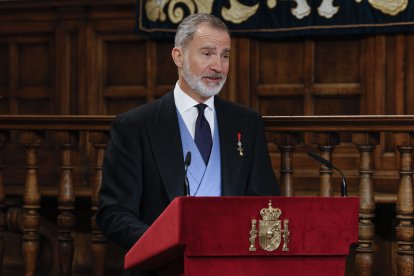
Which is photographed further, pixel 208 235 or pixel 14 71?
pixel 14 71

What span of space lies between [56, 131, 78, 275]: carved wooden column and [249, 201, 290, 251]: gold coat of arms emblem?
8.36 feet

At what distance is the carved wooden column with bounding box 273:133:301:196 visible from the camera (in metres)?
4.90

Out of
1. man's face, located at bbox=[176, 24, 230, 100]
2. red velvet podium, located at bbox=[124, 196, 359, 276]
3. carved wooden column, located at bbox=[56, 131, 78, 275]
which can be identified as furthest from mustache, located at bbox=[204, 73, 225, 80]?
carved wooden column, located at bbox=[56, 131, 78, 275]

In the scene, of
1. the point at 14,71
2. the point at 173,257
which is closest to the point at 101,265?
the point at 173,257

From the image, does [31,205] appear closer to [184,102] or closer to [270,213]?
[184,102]

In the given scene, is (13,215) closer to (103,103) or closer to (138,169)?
(103,103)

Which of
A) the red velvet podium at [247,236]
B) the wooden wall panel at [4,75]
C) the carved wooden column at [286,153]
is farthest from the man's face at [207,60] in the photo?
the wooden wall panel at [4,75]

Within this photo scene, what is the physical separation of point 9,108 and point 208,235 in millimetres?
4828

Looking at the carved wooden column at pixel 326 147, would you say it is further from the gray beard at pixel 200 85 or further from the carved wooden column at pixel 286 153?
the gray beard at pixel 200 85

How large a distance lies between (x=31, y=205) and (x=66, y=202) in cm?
21

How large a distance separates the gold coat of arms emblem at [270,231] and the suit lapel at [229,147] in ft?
2.28

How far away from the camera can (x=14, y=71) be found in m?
7.41

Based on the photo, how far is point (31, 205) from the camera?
543 cm

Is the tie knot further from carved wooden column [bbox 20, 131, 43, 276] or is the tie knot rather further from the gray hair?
carved wooden column [bbox 20, 131, 43, 276]
